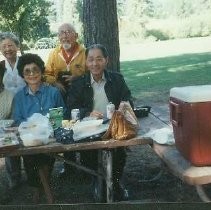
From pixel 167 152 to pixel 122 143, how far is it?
0.43m

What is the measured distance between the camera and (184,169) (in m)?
2.83

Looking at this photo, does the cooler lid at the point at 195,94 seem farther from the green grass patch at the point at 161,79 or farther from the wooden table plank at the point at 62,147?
the green grass patch at the point at 161,79

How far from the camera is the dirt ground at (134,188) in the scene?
471 cm

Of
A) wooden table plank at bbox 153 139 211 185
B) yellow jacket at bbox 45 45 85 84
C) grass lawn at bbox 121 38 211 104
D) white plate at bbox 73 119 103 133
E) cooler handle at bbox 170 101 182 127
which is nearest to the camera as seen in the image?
wooden table plank at bbox 153 139 211 185

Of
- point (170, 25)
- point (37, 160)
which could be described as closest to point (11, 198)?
point (37, 160)

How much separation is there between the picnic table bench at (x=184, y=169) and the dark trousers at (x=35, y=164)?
1.15 m

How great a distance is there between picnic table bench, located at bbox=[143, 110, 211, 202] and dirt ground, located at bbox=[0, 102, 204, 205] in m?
1.06

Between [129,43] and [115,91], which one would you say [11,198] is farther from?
[129,43]

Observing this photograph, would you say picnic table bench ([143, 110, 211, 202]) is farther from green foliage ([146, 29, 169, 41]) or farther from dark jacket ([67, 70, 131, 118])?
green foliage ([146, 29, 169, 41])

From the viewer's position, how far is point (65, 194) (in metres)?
5.00

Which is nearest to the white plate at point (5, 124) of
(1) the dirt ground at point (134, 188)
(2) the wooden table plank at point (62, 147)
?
(2) the wooden table plank at point (62, 147)

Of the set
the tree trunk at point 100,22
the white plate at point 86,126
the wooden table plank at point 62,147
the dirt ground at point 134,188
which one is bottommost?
the dirt ground at point 134,188

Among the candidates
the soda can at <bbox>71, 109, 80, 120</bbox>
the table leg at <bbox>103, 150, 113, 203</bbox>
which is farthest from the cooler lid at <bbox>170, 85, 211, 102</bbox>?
the soda can at <bbox>71, 109, 80, 120</bbox>

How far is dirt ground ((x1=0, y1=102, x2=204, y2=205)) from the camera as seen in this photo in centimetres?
471
